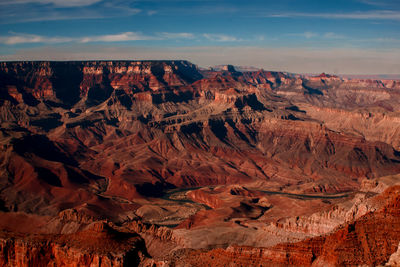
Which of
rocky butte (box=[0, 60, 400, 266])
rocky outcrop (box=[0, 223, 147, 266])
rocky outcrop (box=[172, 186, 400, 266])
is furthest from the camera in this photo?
rocky outcrop (box=[0, 223, 147, 266])

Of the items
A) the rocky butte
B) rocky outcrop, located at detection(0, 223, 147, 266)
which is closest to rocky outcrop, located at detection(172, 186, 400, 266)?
the rocky butte

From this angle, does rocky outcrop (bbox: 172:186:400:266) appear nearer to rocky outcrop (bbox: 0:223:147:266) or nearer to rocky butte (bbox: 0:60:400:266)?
rocky butte (bbox: 0:60:400:266)

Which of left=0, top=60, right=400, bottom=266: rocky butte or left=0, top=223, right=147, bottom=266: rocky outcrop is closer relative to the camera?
left=0, top=60, right=400, bottom=266: rocky butte

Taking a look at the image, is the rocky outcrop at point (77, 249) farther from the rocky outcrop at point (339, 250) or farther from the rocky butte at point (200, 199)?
the rocky outcrop at point (339, 250)

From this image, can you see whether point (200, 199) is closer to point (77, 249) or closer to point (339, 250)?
point (77, 249)

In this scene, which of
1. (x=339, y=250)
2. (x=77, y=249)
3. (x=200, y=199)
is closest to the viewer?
(x=339, y=250)

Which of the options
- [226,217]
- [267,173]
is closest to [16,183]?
[226,217]

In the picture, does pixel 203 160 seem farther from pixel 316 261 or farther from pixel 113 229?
pixel 316 261

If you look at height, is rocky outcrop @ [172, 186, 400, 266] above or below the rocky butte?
above

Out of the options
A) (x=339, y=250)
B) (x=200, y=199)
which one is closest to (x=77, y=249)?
(x=339, y=250)

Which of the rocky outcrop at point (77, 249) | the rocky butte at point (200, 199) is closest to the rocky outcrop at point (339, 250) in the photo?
the rocky butte at point (200, 199)

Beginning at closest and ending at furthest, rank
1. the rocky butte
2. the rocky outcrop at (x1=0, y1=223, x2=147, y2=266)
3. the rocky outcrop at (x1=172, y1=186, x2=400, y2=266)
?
1. the rocky outcrop at (x1=172, y1=186, x2=400, y2=266)
2. the rocky butte
3. the rocky outcrop at (x1=0, y1=223, x2=147, y2=266)
